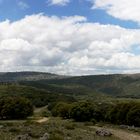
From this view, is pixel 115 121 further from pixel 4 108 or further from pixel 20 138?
pixel 20 138

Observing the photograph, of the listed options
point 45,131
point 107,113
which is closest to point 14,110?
point 107,113

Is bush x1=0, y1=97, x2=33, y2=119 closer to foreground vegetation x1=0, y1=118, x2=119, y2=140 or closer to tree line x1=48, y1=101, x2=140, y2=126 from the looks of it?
tree line x1=48, y1=101, x2=140, y2=126

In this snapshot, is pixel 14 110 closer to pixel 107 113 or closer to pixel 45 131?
pixel 107 113

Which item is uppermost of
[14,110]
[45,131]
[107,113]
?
[45,131]

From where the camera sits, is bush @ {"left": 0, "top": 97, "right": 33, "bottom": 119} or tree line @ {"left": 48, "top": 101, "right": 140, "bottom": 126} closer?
tree line @ {"left": 48, "top": 101, "right": 140, "bottom": 126}

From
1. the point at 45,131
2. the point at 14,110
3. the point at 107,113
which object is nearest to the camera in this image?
the point at 45,131

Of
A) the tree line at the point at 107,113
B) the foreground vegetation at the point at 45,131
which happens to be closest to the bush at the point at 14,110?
the tree line at the point at 107,113

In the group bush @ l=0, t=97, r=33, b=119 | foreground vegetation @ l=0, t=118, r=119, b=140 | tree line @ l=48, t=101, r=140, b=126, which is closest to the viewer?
foreground vegetation @ l=0, t=118, r=119, b=140

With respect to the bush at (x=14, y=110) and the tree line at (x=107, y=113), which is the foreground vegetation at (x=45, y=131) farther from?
the bush at (x=14, y=110)

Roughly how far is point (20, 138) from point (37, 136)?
479 centimetres

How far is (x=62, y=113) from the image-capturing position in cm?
12962

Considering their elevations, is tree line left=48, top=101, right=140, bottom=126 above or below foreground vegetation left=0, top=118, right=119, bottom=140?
below

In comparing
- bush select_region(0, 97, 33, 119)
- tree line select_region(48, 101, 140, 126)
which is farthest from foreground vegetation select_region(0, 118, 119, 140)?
bush select_region(0, 97, 33, 119)

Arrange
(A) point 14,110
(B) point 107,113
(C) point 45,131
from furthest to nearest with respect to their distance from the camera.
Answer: (A) point 14,110 < (B) point 107,113 < (C) point 45,131
